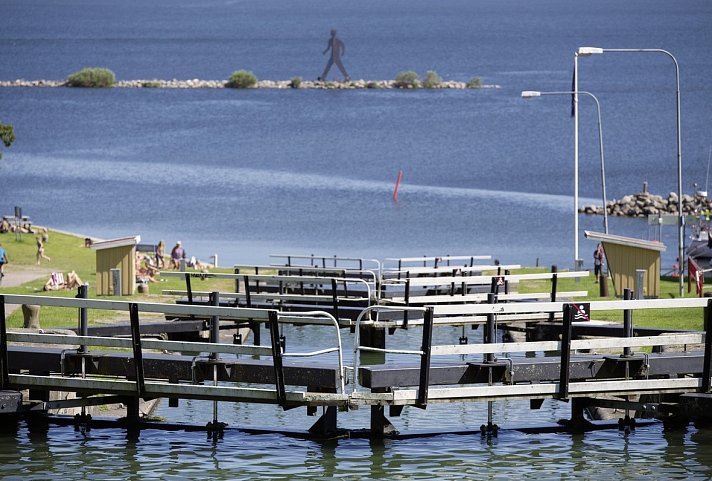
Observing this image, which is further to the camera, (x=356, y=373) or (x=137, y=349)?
(x=137, y=349)

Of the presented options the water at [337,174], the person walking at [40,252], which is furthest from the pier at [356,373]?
the water at [337,174]

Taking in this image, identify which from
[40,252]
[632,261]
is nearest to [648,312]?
[632,261]

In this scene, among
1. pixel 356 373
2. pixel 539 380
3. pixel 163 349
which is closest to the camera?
pixel 356 373

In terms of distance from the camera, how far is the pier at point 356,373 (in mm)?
18969

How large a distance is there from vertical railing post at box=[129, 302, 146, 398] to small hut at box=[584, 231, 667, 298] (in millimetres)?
18311

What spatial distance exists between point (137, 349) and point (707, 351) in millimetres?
8095

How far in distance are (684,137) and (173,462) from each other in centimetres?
15326

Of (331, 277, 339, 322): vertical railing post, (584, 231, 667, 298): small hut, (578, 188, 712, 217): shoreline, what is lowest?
(331, 277, 339, 322): vertical railing post

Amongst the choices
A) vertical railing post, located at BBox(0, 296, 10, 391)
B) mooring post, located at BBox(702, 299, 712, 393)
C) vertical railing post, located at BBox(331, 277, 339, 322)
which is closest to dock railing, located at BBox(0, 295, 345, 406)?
vertical railing post, located at BBox(0, 296, 10, 391)

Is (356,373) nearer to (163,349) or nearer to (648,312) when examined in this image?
(163,349)

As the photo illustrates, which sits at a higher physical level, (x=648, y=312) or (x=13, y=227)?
(x=13, y=227)

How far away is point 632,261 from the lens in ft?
119

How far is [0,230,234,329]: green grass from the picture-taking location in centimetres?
3188

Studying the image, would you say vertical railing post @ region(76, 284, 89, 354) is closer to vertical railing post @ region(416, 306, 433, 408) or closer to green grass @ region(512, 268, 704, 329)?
vertical railing post @ region(416, 306, 433, 408)
